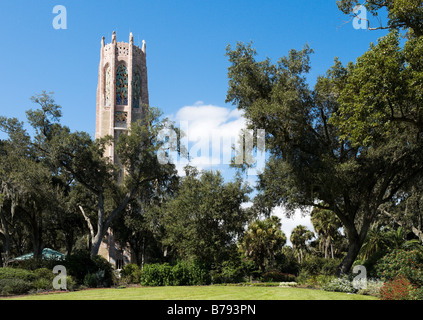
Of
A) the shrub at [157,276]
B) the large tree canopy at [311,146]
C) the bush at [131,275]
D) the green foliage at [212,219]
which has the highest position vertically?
the large tree canopy at [311,146]

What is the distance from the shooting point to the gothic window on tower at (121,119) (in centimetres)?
5545

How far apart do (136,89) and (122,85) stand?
6.91 ft

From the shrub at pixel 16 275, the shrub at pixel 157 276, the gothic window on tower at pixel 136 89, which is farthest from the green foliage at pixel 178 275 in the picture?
the gothic window on tower at pixel 136 89

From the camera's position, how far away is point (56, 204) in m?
31.0

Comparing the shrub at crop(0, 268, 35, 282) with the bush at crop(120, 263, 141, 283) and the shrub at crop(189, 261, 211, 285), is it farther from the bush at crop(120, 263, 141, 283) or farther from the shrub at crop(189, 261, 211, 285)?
the shrub at crop(189, 261, 211, 285)

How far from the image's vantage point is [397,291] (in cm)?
1611

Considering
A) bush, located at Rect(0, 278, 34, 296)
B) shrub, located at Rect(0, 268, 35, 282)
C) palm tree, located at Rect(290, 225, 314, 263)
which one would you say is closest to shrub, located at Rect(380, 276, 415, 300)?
bush, located at Rect(0, 278, 34, 296)

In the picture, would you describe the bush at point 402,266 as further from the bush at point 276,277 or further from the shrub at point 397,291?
the bush at point 276,277

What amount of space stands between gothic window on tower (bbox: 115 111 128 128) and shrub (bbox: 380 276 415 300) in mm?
44419

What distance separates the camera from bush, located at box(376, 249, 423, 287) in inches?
746

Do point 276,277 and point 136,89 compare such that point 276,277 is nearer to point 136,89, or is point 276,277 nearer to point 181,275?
point 181,275
